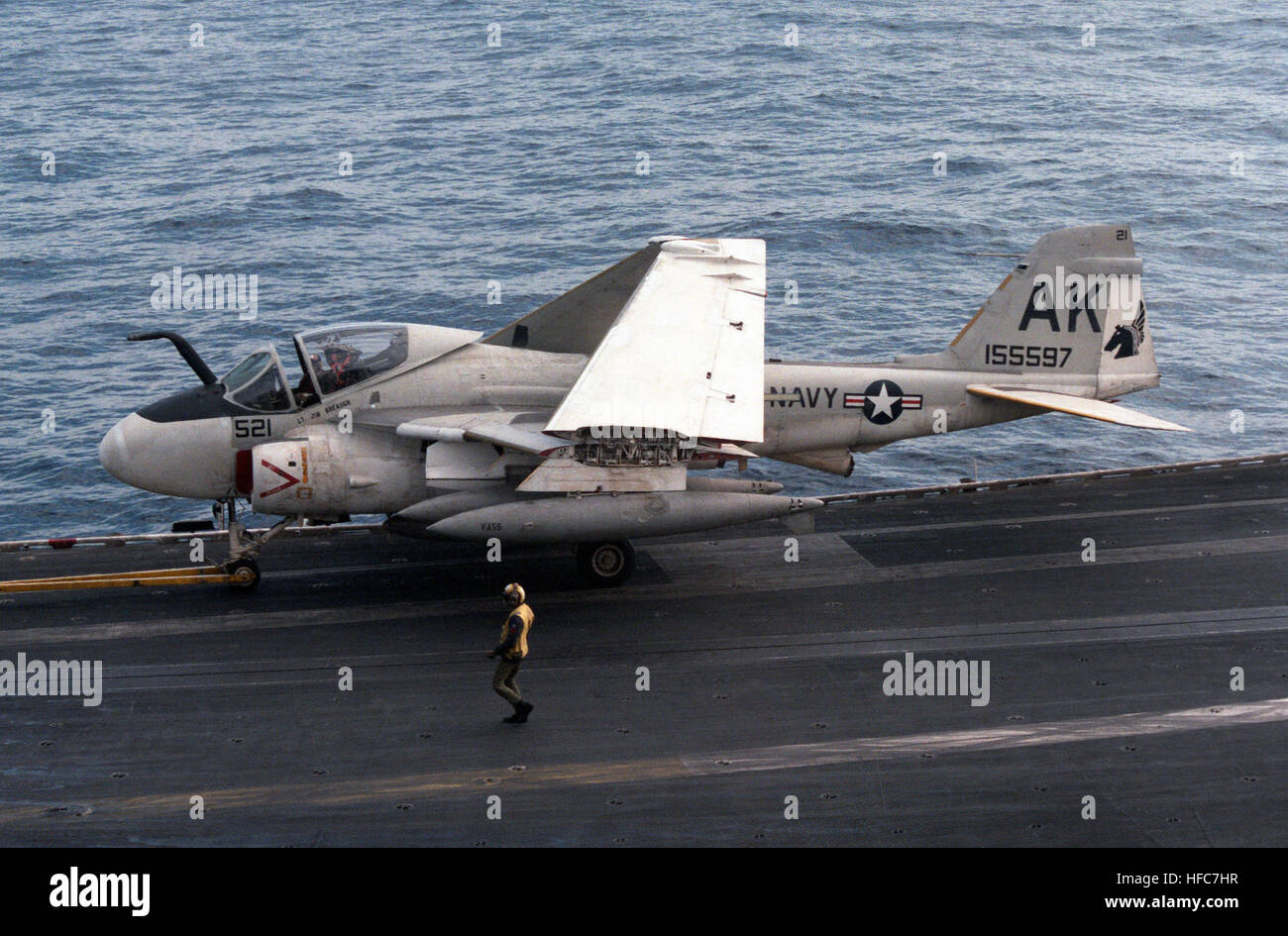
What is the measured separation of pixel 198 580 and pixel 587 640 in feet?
23.6

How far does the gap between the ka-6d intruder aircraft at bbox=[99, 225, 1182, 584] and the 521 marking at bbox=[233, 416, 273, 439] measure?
3 centimetres

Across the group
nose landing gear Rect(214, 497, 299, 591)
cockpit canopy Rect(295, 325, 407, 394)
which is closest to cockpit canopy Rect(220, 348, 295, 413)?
cockpit canopy Rect(295, 325, 407, 394)

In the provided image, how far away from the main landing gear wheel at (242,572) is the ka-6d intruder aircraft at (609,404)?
3.0 inches

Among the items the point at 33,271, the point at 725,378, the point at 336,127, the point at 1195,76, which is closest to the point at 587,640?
the point at 725,378

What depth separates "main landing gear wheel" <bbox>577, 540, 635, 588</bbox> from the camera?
2305 centimetres

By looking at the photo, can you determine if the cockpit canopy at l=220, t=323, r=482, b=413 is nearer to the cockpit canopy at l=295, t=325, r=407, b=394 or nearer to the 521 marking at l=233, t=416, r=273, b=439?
the cockpit canopy at l=295, t=325, r=407, b=394

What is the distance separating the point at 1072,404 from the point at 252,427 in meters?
14.9

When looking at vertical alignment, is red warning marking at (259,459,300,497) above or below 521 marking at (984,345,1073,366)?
below

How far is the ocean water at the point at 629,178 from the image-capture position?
44.2 meters

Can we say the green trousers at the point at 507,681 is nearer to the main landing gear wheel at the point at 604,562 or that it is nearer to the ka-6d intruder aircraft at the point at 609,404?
the ka-6d intruder aircraft at the point at 609,404

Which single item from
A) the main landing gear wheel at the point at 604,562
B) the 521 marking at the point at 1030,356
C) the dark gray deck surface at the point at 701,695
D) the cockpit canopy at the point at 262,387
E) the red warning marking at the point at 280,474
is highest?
the 521 marking at the point at 1030,356

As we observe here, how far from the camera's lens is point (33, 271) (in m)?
52.8

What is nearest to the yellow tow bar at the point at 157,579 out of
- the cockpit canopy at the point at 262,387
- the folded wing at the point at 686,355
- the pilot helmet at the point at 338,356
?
the cockpit canopy at the point at 262,387
